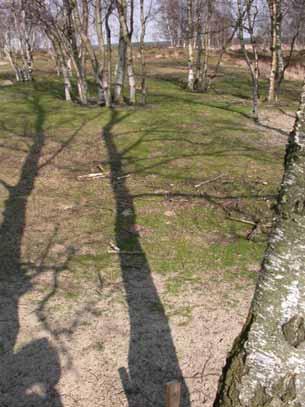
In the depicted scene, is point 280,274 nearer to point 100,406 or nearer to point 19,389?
point 100,406

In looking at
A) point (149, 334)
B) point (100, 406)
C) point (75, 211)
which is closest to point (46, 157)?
point (75, 211)

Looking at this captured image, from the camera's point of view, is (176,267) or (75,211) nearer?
(176,267)

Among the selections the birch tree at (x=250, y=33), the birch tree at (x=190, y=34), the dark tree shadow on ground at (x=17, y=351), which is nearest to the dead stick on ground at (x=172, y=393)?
the dark tree shadow on ground at (x=17, y=351)

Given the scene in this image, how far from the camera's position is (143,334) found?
5.92 meters

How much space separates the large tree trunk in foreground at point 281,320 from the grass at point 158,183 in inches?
183

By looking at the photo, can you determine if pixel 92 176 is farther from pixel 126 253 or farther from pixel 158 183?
pixel 126 253

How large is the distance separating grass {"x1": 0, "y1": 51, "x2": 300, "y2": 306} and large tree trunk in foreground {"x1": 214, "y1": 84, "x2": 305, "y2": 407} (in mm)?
4641

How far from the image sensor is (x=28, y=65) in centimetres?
2930

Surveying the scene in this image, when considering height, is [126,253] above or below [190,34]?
below

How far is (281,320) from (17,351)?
4334 millimetres

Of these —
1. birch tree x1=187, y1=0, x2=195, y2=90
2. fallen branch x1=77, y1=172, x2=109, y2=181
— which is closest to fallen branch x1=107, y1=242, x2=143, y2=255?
fallen branch x1=77, y1=172, x2=109, y2=181

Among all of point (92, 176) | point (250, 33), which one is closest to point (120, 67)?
point (250, 33)

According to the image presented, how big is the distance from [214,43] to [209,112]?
196 ft

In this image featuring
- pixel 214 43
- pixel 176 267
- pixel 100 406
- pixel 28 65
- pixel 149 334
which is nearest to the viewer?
pixel 100 406
